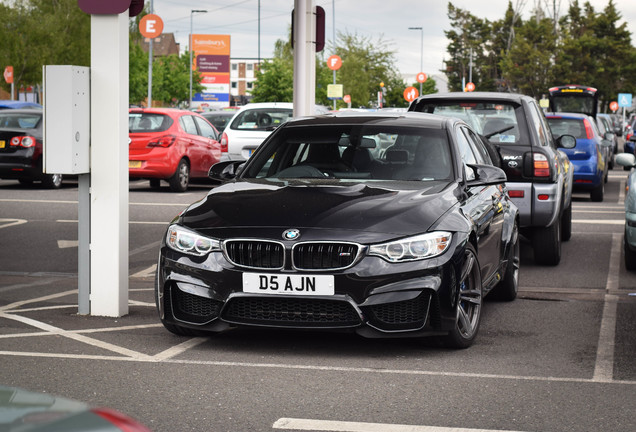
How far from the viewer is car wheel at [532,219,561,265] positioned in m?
11.4

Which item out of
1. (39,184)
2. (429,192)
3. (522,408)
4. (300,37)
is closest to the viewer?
(522,408)

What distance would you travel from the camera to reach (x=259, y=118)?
76.1ft

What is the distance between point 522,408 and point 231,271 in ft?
6.33

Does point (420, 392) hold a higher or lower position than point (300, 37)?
lower

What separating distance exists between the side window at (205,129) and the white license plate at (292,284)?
664 inches

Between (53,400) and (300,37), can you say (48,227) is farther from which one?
(53,400)

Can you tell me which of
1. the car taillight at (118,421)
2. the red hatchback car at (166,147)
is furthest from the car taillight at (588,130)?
the car taillight at (118,421)

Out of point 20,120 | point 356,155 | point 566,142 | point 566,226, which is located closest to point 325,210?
point 356,155

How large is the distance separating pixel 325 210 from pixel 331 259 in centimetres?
40

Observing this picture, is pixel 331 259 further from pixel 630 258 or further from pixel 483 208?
pixel 630 258

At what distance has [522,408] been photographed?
546 centimetres

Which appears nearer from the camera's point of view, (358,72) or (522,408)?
(522,408)

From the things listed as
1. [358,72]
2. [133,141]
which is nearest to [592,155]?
[133,141]

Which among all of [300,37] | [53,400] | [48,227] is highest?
[300,37]
